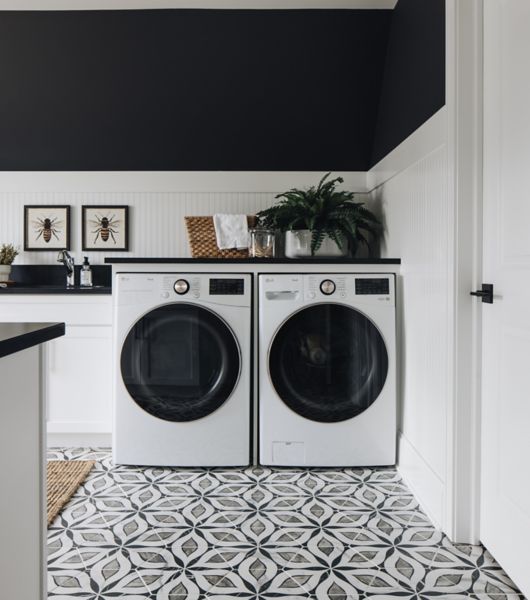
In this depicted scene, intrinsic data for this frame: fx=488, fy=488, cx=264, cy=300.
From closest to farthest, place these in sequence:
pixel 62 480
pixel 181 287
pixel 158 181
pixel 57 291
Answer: pixel 62 480 < pixel 181 287 < pixel 57 291 < pixel 158 181

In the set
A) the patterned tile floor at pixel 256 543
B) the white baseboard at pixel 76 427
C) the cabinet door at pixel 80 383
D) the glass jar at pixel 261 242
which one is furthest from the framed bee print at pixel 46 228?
the patterned tile floor at pixel 256 543

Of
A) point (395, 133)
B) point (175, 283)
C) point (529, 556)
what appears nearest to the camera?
point (529, 556)

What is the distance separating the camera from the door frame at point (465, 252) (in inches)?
64.3

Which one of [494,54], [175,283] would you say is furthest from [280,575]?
[494,54]

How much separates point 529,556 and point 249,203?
2.34 metres

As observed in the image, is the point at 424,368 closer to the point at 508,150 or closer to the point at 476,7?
the point at 508,150

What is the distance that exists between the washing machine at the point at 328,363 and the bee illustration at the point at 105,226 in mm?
1300

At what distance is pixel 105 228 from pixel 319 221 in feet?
4.61

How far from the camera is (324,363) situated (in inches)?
90.5

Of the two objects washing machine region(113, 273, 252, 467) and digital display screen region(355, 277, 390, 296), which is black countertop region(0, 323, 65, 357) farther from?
digital display screen region(355, 277, 390, 296)

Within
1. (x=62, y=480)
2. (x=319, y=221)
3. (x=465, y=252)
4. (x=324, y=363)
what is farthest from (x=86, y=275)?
(x=465, y=252)

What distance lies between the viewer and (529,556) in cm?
137

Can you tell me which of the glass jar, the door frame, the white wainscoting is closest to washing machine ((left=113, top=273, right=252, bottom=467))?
the glass jar

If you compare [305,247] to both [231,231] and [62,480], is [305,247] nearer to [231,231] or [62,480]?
[231,231]
